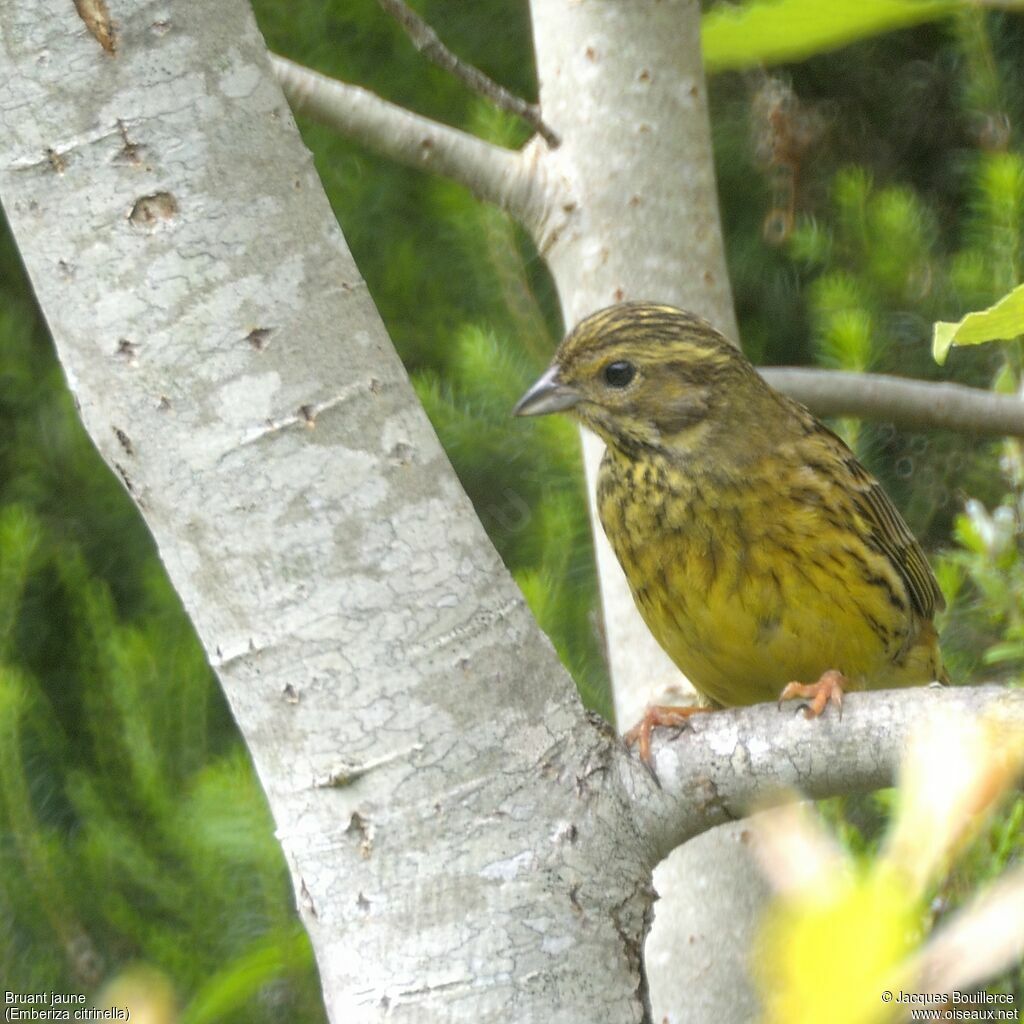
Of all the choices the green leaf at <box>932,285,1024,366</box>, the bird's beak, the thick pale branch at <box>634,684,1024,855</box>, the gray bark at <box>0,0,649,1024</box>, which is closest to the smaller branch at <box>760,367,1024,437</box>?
the bird's beak

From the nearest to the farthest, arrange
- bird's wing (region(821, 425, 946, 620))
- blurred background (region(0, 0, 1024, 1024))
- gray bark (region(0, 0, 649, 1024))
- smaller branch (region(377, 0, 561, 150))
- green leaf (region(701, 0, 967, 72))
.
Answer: green leaf (region(701, 0, 967, 72)) → gray bark (region(0, 0, 649, 1024)) → smaller branch (region(377, 0, 561, 150)) → bird's wing (region(821, 425, 946, 620)) → blurred background (region(0, 0, 1024, 1024))

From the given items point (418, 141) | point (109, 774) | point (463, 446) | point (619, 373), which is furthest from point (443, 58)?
point (109, 774)

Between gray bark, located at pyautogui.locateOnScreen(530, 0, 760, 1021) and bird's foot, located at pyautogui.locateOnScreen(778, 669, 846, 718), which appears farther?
gray bark, located at pyautogui.locateOnScreen(530, 0, 760, 1021)

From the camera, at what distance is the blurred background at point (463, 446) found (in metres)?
3.60

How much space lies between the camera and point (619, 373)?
2703 mm

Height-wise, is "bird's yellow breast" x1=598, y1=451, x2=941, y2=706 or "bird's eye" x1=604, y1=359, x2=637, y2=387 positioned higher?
"bird's eye" x1=604, y1=359, x2=637, y2=387

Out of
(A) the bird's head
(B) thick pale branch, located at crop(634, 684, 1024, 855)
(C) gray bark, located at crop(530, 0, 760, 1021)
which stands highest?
(C) gray bark, located at crop(530, 0, 760, 1021)

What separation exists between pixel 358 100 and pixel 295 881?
65.3 inches

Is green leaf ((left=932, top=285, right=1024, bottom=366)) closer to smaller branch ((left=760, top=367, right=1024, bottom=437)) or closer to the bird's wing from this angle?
smaller branch ((left=760, top=367, right=1024, bottom=437))

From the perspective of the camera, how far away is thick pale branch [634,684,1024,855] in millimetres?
1461

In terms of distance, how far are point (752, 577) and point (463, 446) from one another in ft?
5.40

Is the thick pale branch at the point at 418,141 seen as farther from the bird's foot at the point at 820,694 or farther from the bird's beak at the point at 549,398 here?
the bird's foot at the point at 820,694

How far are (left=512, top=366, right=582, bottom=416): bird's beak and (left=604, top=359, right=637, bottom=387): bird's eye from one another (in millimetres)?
67

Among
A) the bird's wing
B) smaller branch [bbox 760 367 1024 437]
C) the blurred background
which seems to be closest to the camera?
smaller branch [bbox 760 367 1024 437]
